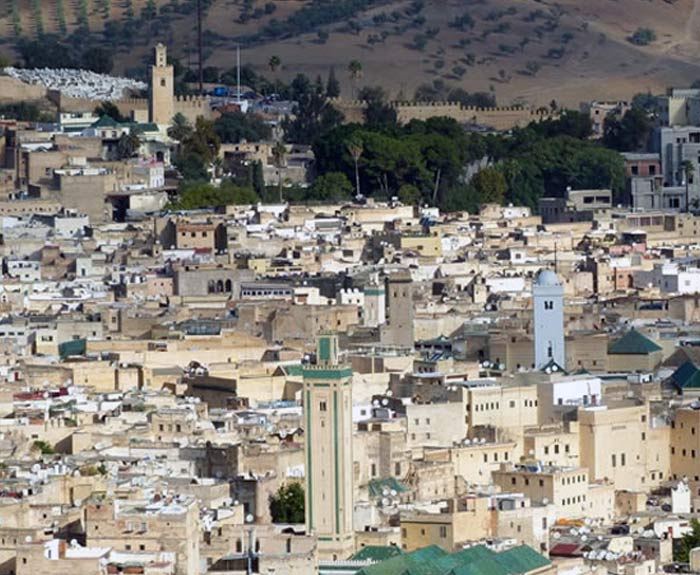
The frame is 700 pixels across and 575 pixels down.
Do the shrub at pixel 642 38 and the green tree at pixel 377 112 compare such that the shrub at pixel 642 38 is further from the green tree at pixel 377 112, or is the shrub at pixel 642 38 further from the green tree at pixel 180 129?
the green tree at pixel 180 129

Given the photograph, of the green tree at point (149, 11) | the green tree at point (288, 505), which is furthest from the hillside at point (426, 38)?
the green tree at point (288, 505)

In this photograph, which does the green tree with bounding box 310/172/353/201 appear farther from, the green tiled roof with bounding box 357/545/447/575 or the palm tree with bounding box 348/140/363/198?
the green tiled roof with bounding box 357/545/447/575

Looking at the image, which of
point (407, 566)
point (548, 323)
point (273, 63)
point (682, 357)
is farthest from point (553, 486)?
point (273, 63)

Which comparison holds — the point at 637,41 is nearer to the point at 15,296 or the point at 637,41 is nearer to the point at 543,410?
the point at 15,296

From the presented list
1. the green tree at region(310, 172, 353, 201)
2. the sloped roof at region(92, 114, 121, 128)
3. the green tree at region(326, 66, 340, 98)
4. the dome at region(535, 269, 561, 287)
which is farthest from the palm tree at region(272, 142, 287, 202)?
the dome at region(535, 269, 561, 287)

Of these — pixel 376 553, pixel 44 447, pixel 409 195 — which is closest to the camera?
pixel 376 553

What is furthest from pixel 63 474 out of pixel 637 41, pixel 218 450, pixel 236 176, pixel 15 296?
pixel 637 41

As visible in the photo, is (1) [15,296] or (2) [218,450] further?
(1) [15,296]

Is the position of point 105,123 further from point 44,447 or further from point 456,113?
point 44,447
